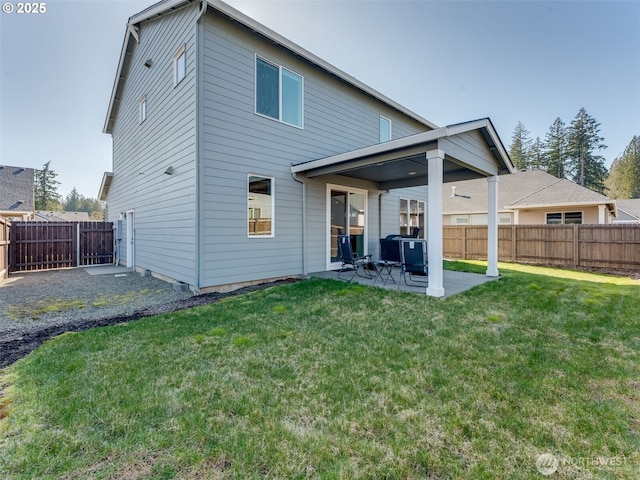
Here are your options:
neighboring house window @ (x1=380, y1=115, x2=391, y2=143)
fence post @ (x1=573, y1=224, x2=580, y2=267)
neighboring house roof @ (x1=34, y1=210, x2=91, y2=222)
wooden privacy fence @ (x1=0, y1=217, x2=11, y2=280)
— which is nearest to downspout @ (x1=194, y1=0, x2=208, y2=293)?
neighboring house window @ (x1=380, y1=115, x2=391, y2=143)

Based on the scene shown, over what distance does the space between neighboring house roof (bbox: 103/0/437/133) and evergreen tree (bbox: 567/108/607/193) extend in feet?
97.6

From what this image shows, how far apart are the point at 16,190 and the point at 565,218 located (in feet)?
94.0

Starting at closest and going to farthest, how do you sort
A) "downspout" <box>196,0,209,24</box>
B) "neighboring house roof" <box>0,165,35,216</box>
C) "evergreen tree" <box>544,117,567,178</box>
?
"downspout" <box>196,0,209,24</box>
"neighboring house roof" <box>0,165,35,216</box>
"evergreen tree" <box>544,117,567,178</box>

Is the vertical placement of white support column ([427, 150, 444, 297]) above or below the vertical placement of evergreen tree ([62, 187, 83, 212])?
below

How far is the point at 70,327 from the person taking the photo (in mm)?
4316

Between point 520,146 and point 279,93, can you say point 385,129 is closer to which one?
point 279,93

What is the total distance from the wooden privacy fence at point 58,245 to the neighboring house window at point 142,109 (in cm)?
558

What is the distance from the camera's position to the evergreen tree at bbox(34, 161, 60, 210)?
3988cm

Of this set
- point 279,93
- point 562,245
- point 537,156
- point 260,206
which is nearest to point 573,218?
point 562,245

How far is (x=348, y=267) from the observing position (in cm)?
898

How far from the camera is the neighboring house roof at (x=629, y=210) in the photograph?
75.9ft

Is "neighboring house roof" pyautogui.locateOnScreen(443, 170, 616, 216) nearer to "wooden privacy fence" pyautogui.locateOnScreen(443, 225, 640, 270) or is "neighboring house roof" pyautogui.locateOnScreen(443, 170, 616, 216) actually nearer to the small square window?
the small square window

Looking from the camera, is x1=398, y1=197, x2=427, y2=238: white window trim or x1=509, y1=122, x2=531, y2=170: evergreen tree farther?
x1=509, y1=122, x2=531, y2=170: evergreen tree

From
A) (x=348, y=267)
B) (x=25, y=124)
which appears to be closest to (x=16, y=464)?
(x=348, y=267)
